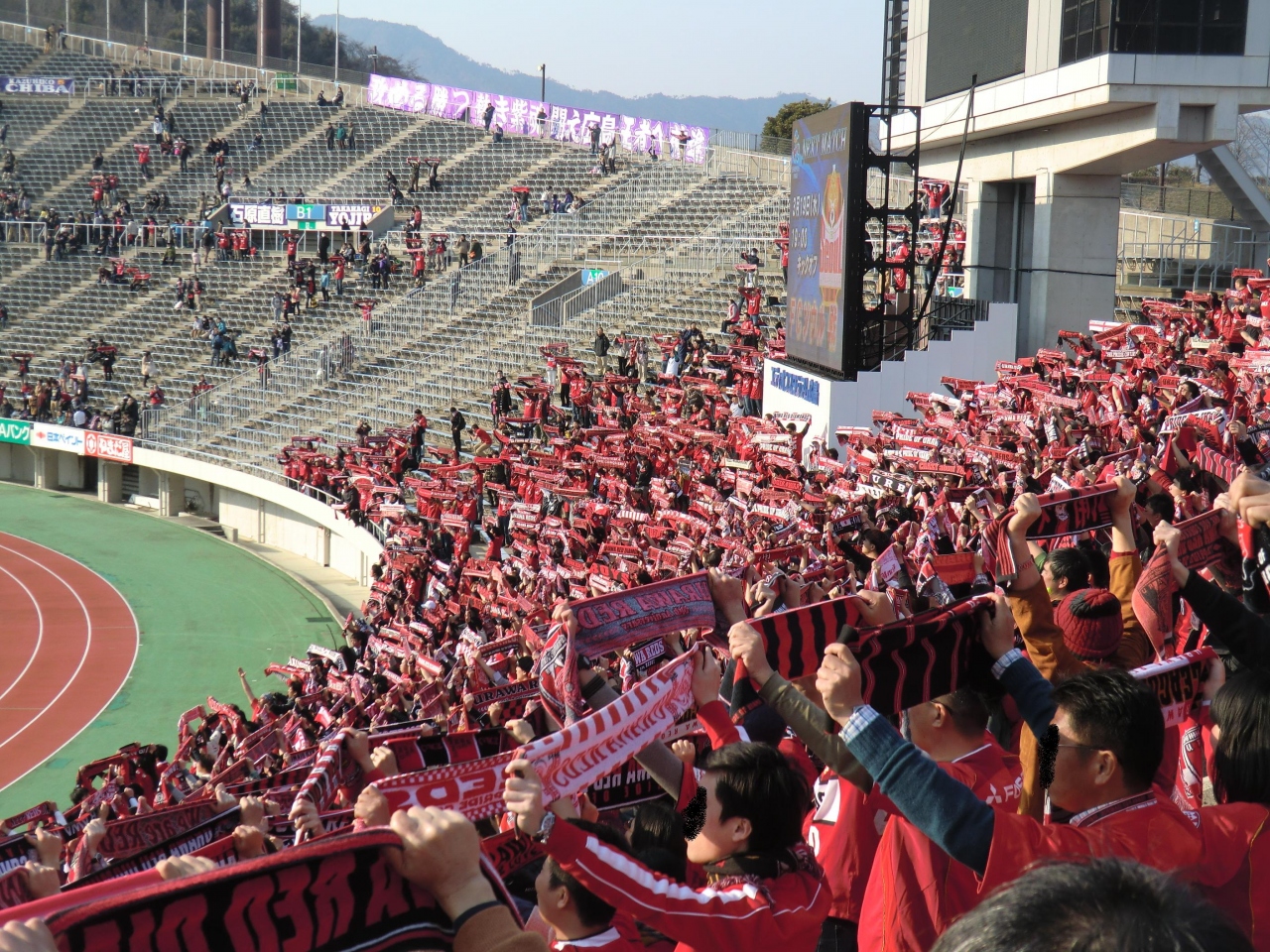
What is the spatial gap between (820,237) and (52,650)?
13878 mm

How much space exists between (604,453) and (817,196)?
15.5 feet

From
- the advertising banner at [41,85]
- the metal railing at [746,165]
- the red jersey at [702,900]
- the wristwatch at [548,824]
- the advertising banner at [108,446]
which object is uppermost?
the advertising banner at [41,85]

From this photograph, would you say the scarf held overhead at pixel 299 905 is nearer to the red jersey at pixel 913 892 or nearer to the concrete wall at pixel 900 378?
the red jersey at pixel 913 892

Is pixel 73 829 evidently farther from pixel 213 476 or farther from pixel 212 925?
pixel 213 476

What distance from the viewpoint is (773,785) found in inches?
117

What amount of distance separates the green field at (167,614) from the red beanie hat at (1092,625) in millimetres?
14083

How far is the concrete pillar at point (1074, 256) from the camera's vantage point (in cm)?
1934

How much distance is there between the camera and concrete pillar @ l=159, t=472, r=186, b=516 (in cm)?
3100

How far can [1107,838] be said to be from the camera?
247 cm

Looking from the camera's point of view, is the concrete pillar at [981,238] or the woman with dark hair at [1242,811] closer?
the woman with dark hair at [1242,811]

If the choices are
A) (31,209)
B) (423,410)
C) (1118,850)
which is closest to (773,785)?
(1118,850)

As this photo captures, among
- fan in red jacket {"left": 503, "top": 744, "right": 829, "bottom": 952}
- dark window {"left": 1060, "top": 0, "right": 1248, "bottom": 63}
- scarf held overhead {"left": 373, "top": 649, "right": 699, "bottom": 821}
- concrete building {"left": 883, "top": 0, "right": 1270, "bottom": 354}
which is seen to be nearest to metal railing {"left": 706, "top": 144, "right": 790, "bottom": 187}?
concrete building {"left": 883, "top": 0, "right": 1270, "bottom": 354}

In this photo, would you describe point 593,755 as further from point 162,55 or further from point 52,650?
point 162,55

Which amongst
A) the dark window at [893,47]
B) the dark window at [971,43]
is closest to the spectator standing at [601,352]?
the dark window at [893,47]
